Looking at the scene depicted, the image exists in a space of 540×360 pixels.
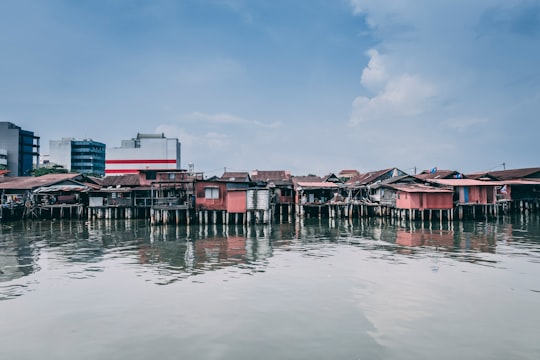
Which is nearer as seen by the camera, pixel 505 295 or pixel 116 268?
pixel 505 295

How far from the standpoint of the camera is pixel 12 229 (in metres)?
33.4

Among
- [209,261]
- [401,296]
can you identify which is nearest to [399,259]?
[401,296]

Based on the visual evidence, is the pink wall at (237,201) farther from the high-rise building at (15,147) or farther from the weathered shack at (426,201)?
the high-rise building at (15,147)

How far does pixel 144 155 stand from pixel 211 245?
69.6m

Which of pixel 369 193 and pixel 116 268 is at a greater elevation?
pixel 369 193

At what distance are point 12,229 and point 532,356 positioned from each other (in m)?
40.1

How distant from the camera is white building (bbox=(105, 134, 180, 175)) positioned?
84.8 meters

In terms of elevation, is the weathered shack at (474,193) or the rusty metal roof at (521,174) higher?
the rusty metal roof at (521,174)

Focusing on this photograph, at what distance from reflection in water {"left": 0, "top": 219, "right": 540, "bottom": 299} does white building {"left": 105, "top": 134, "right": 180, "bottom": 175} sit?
51681 mm

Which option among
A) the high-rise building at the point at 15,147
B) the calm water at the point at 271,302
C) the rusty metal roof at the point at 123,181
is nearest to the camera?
the calm water at the point at 271,302

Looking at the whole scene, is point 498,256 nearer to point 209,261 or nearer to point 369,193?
point 209,261

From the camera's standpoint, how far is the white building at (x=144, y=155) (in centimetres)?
8475

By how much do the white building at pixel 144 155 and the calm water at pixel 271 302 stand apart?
6513 cm

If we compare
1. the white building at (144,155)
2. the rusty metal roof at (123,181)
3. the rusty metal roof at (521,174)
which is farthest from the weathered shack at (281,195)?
the white building at (144,155)
